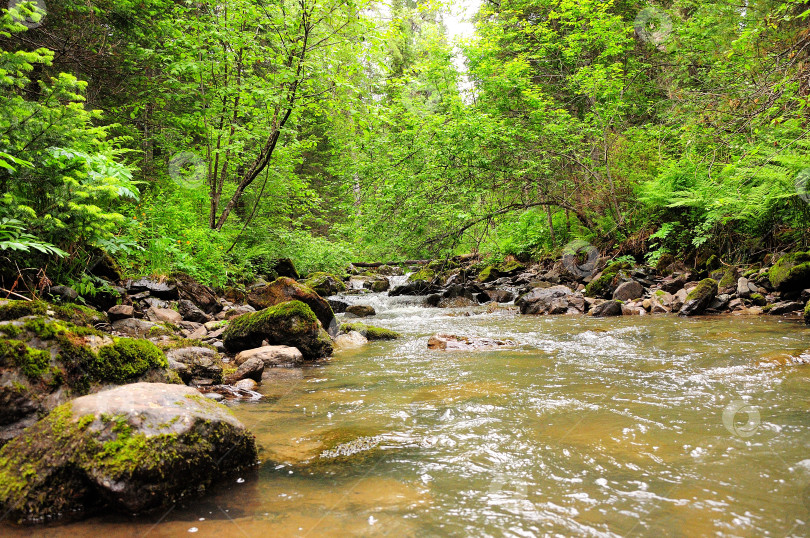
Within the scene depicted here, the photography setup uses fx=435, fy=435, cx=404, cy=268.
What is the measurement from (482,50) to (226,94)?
8.39 meters

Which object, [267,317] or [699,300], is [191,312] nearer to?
[267,317]

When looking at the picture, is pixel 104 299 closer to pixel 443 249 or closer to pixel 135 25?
pixel 135 25

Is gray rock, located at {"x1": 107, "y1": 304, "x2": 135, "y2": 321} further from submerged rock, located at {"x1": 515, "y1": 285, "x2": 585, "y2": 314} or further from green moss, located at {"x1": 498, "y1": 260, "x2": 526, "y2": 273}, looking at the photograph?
green moss, located at {"x1": 498, "y1": 260, "x2": 526, "y2": 273}

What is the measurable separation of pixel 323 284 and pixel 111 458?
1344 centimetres

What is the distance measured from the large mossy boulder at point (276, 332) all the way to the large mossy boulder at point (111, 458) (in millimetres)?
4002

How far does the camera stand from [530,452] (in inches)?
110

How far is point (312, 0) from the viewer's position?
8.73 meters

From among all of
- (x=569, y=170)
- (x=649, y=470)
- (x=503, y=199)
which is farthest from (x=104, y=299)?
(x=569, y=170)

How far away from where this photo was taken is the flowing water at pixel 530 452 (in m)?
2.02

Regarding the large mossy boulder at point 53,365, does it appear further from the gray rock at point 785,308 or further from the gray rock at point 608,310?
the gray rock at point 785,308

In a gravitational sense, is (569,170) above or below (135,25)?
below

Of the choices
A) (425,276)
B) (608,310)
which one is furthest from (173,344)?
(425,276)

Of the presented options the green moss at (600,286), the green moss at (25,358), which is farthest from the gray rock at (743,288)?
the green moss at (25,358)

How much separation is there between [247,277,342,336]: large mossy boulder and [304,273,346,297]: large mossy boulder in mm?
5944
